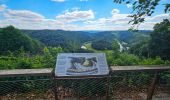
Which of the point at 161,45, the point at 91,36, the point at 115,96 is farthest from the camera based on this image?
the point at 161,45

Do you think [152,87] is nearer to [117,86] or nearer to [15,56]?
[117,86]

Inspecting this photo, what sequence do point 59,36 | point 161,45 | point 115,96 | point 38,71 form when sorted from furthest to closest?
point 161,45 → point 59,36 → point 115,96 → point 38,71

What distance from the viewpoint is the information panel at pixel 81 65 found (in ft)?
14.8

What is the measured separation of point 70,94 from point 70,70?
131 centimetres

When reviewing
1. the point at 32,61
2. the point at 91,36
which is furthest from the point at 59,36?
the point at 32,61

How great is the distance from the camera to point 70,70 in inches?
178

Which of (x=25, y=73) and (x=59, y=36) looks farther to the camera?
(x=59, y=36)

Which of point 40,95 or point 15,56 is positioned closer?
point 40,95

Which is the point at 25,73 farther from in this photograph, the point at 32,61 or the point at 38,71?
the point at 32,61

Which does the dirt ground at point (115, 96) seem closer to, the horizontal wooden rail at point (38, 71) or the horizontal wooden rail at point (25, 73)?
the horizontal wooden rail at point (38, 71)

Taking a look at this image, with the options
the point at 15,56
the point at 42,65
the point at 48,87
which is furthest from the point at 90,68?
the point at 15,56

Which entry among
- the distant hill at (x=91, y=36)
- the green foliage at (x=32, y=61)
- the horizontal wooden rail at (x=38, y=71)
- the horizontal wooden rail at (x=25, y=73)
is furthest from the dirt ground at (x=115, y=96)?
the distant hill at (x=91, y=36)

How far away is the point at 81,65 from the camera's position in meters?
4.64

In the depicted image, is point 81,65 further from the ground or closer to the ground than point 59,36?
closer to the ground
